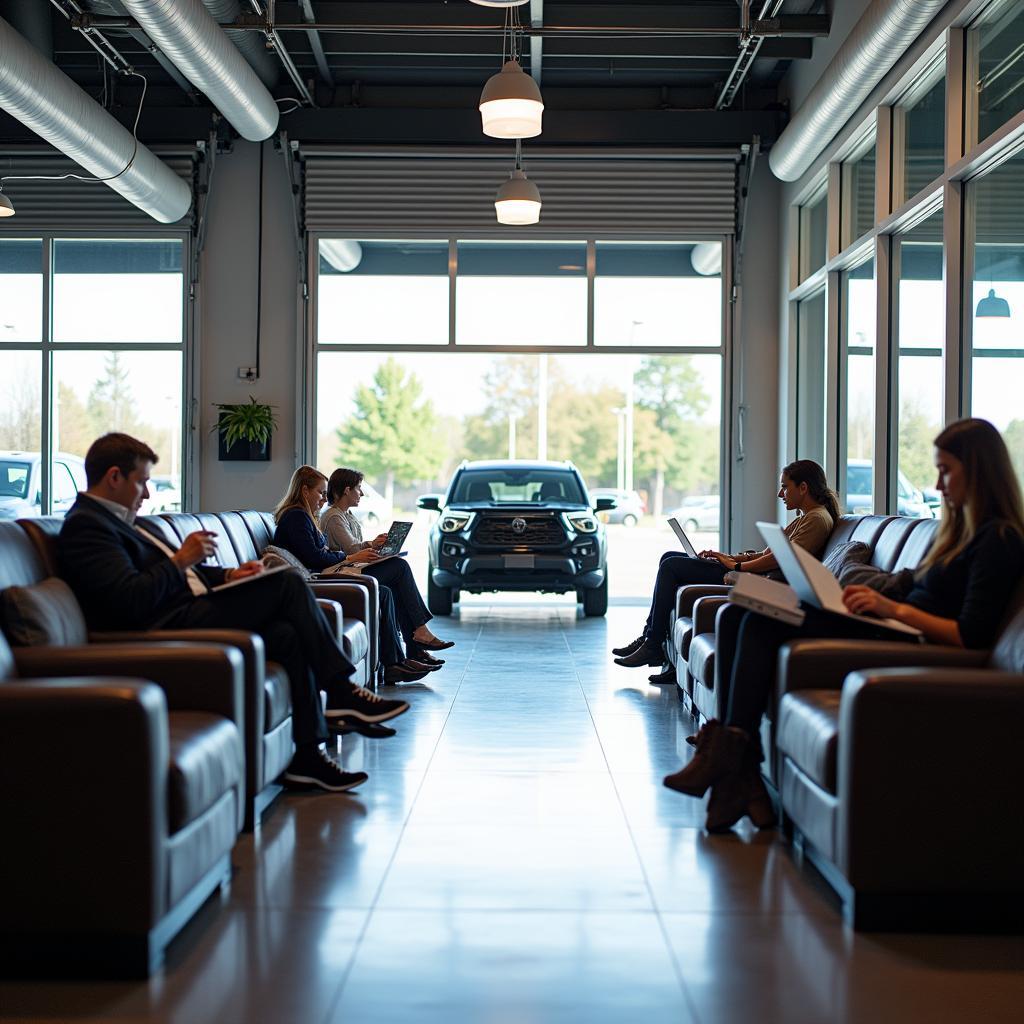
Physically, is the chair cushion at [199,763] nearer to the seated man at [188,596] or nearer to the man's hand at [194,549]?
the seated man at [188,596]

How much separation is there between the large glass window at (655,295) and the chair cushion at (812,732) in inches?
316

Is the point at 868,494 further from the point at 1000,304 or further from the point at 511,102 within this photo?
the point at 511,102

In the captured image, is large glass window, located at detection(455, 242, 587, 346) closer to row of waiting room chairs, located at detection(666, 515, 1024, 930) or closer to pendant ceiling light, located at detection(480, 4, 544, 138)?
pendant ceiling light, located at detection(480, 4, 544, 138)

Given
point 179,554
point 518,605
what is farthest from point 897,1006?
point 518,605

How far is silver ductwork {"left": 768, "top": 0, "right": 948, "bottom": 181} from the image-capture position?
652cm

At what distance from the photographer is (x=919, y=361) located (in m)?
7.11

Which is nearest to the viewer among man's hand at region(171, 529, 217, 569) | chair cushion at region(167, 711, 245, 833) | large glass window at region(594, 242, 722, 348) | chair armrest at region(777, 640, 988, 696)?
chair cushion at region(167, 711, 245, 833)

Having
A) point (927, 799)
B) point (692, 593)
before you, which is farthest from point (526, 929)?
point (692, 593)

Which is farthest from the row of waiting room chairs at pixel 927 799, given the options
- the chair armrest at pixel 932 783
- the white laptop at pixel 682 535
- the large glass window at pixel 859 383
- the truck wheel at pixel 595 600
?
the truck wheel at pixel 595 600

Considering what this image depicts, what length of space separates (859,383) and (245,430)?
5.08m

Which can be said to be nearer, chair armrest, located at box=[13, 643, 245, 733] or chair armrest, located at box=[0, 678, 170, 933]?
chair armrest, located at box=[0, 678, 170, 933]

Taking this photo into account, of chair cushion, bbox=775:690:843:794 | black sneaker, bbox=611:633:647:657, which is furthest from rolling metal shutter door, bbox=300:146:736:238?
chair cushion, bbox=775:690:843:794

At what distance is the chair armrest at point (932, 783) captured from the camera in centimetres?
269

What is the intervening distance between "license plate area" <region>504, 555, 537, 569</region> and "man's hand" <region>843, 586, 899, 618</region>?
586cm
